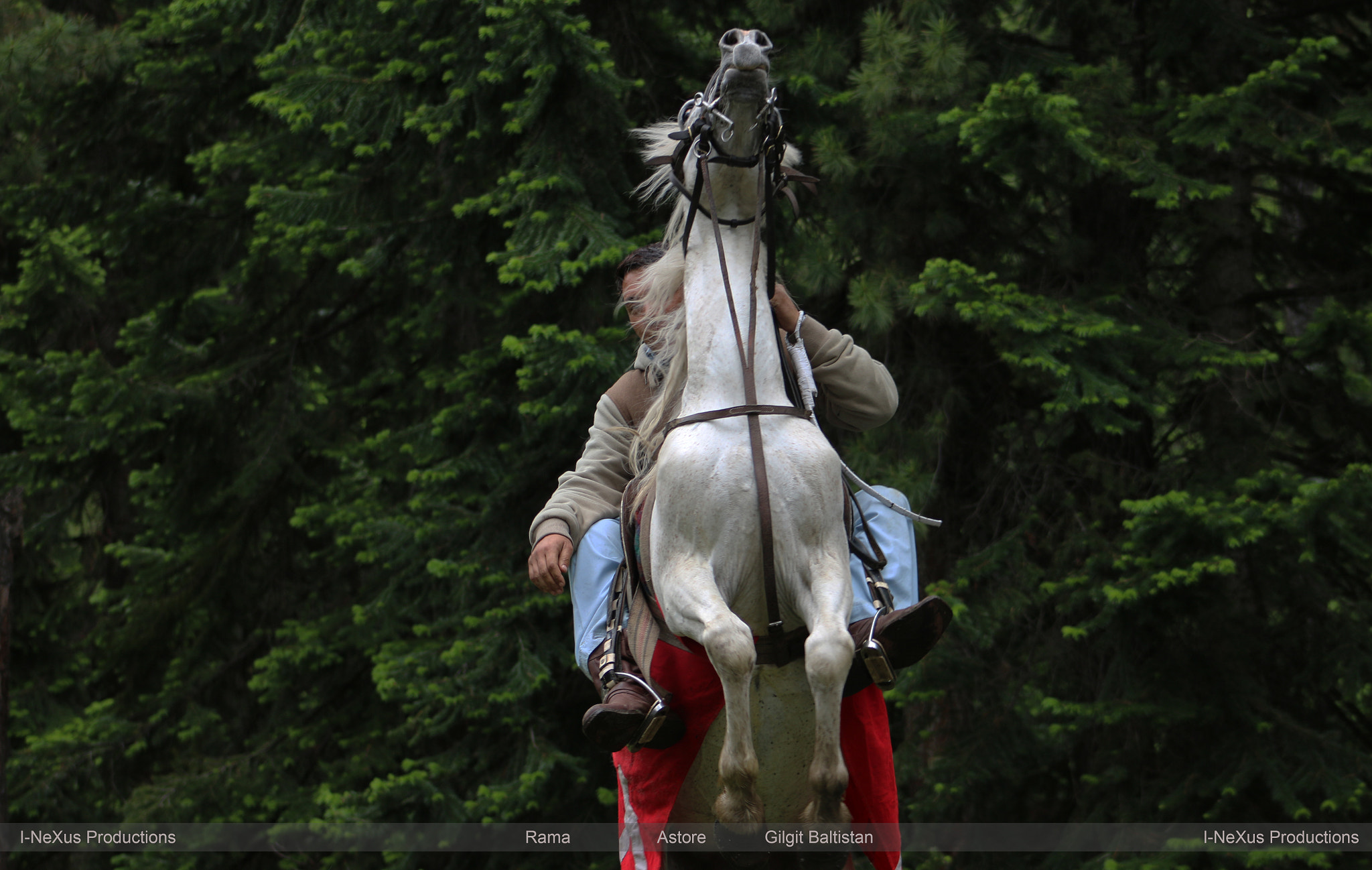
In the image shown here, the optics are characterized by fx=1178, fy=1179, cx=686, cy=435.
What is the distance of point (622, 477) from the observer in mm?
3475

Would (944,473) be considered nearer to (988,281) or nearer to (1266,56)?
(988,281)

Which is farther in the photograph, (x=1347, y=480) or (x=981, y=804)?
(x=981, y=804)

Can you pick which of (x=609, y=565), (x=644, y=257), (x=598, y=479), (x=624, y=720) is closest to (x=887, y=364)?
(x=644, y=257)

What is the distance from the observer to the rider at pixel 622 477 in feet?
10.3

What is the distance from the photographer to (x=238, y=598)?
909 cm

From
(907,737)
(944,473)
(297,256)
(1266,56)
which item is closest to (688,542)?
(907,737)

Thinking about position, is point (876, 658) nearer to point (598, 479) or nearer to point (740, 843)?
point (740, 843)

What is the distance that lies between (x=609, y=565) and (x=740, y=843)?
3.26 feet

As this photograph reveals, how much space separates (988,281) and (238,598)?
20.5 feet

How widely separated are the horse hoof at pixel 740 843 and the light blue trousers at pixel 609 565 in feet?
2.49

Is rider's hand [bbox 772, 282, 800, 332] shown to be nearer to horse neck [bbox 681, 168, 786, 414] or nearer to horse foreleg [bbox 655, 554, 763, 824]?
horse neck [bbox 681, 168, 786, 414]

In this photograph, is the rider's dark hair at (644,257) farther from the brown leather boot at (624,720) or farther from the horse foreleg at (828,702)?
the horse foreleg at (828,702)

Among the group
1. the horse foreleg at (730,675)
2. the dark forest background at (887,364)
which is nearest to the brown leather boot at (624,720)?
the horse foreleg at (730,675)

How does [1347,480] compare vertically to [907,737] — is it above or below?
above
